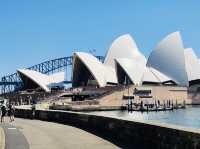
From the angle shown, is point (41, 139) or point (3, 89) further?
point (3, 89)

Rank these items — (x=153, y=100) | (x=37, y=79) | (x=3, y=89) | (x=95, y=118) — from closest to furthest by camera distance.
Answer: (x=95, y=118) < (x=153, y=100) < (x=37, y=79) < (x=3, y=89)

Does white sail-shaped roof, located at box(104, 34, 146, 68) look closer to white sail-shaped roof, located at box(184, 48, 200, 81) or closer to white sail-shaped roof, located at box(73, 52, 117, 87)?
white sail-shaped roof, located at box(73, 52, 117, 87)

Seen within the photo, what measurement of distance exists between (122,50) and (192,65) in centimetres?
2022

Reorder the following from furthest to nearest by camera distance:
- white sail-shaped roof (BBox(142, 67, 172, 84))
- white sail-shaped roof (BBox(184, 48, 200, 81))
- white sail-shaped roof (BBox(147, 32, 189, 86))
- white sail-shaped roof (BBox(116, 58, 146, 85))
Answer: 1. white sail-shaped roof (BBox(184, 48, 200, 81))
2. white sail-shaped roof (BBox(142, 67, 172, 84))
3. white sail-shaped roof (BBox(116, 58, 146, 85))
4. white sail-shaped roof (BBox(147, 32, 189, 86))

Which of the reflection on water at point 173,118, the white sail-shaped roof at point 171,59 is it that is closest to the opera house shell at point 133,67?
the white sail-shaped roof at point 171,59

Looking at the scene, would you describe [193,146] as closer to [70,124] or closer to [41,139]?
[41,139]

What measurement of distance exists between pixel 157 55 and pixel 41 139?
365 ft

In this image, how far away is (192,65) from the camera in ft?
438

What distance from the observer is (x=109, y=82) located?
5285 inches

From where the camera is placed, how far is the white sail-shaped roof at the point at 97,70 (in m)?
126

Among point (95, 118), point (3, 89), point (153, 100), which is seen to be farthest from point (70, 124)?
point (3, 89)

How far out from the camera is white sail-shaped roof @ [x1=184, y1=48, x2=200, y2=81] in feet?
434

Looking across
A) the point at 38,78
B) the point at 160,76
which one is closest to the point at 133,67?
the point at 160,76

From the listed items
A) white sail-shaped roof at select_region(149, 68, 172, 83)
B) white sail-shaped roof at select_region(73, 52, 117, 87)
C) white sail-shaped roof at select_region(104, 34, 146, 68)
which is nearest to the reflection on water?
white sail-shaped roof at select_region(73, 52, 117, 87)
